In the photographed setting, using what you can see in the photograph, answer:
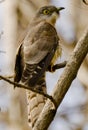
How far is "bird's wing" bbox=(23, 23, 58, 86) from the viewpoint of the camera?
4.36 m

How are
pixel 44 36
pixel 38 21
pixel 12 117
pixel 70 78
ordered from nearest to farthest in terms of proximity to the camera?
pixel 70 78, pixel 44 36, pixel 38 21, pixel 12 117

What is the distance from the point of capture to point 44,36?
5.01m

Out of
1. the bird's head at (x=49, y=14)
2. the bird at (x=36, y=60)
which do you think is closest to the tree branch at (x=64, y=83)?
the bird at (x=36, y=60)

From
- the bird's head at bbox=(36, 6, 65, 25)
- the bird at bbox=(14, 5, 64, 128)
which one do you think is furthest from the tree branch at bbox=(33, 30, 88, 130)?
the bird's head at bbox=(36, 6, 65, 25)

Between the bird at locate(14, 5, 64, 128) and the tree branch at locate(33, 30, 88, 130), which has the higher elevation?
the tree branch at locate(33, 30, 88, 130)

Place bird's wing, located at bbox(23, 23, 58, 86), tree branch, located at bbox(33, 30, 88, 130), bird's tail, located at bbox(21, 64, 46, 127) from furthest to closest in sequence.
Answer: bird's wing, located at bbox(23, 23, 58, 86), bird's tail, located at bbox(21, 64, 46, 127), tree branch, located at bbox(33, 30, 88, 130)

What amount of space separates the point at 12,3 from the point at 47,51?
3.57m

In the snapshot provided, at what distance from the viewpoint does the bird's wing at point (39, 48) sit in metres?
4.36

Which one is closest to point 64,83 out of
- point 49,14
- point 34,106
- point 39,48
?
point 34,106

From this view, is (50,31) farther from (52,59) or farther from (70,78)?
(70,78)

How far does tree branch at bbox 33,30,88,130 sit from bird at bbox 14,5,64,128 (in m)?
0.31

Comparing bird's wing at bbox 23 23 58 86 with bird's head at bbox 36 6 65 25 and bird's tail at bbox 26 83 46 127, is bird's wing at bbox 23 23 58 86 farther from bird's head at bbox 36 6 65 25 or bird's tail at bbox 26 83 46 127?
bird's head at bbox 36 6 65 25

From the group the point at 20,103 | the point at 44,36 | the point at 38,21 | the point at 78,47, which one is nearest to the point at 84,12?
the point at 20,103

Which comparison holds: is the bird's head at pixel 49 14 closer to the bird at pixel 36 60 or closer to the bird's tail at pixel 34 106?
the bird at pixel 36 60
